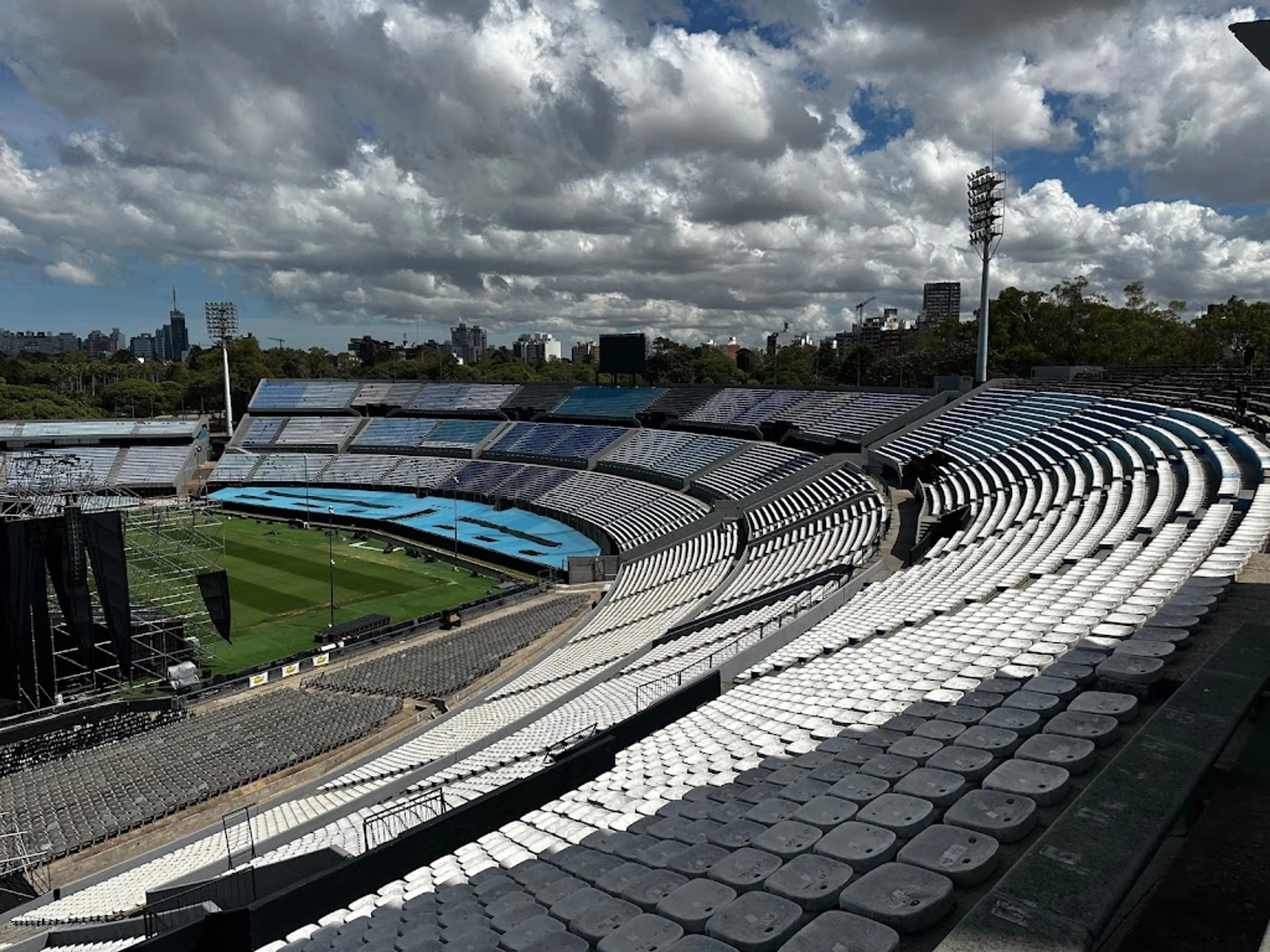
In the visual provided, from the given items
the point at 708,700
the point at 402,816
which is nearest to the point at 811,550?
the point at 708,700

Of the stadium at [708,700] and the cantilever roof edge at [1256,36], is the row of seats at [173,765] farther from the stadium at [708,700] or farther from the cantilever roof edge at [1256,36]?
the cantilever roof edge at [1256,36]

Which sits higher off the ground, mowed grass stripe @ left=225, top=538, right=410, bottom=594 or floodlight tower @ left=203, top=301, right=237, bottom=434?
floodlight tower @ left=203, top=301, right=237, bottom=434

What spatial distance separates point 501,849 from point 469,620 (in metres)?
25.3

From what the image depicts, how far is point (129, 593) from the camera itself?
88.2 feet

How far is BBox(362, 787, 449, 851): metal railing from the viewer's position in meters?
11.6

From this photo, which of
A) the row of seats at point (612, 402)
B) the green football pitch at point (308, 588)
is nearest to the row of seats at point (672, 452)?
the row of seats at point (612, 402)

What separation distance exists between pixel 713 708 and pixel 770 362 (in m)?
123

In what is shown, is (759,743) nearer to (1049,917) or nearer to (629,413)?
(1049,917)

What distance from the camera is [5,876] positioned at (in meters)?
15.5

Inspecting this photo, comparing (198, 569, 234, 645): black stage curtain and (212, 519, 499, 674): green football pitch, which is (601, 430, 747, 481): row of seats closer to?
(212, 519, 499, 674): green football pitch

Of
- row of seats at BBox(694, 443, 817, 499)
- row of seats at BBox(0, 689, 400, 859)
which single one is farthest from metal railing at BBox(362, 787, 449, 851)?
row of seats at BBox(694, 443, 817, 499)

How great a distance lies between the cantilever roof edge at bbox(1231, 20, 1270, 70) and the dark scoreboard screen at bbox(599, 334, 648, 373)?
6041 centimetres

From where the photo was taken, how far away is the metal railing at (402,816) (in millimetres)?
11586

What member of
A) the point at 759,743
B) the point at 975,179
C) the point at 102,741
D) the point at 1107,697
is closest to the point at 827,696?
the point at 759,743
